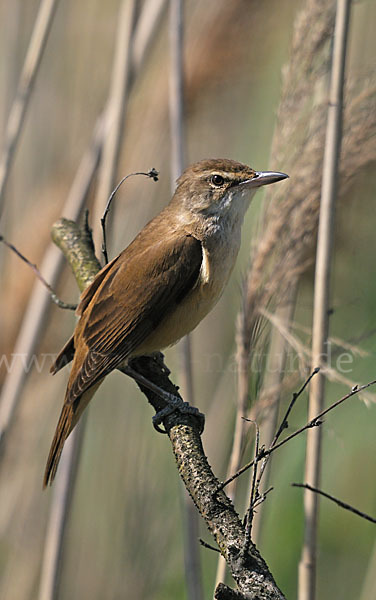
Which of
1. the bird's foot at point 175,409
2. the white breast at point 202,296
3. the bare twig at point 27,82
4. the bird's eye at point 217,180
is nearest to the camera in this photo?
the bird's foot at point 175,409

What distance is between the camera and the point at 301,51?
2141mm

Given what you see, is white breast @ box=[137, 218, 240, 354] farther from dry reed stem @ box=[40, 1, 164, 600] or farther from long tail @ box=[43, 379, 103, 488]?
dry reed stem @ box=[40, 1, 164, 600]

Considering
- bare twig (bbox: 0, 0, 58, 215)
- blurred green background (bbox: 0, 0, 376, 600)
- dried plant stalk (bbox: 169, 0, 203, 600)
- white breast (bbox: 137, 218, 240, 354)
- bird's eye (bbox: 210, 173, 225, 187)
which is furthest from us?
blurred green background (bbox: 0, 0, 376, 600)

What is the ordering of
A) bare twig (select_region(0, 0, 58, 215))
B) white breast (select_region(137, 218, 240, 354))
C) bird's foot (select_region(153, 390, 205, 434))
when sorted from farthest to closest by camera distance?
bare twig (select_region(0, 0, 58, 215))
white breast (select_region(137, 218, 240, 354))
bird's foot (select_region(153, 390, 205, 434))

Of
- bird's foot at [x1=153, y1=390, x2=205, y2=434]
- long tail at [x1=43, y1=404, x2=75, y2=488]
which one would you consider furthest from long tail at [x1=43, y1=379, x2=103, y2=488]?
bird's foot at [x1=153, y1=390, x2=205, y2=434]

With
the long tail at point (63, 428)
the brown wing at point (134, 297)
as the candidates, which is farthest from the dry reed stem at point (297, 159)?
the long tail at point (63, 428)

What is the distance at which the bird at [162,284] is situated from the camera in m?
2.02

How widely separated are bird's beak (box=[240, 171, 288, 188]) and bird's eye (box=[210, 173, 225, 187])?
0.10 metres

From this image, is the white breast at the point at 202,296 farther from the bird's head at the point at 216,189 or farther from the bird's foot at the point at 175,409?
the bird's foot at the point at 175,409

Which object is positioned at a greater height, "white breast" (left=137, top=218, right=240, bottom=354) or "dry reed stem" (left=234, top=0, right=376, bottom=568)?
"dry reed stem" (left=234, top=0, right=376, bottom=568)

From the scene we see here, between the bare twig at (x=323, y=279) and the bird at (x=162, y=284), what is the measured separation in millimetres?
167

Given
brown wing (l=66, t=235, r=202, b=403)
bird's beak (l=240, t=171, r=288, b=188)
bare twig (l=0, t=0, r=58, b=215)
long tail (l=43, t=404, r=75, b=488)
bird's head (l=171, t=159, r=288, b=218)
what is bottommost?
long tail (l=43, t=404, r=75, b=488)

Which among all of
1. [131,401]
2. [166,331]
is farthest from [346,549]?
[166,331]

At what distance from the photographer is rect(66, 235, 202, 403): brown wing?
2.05 metres
